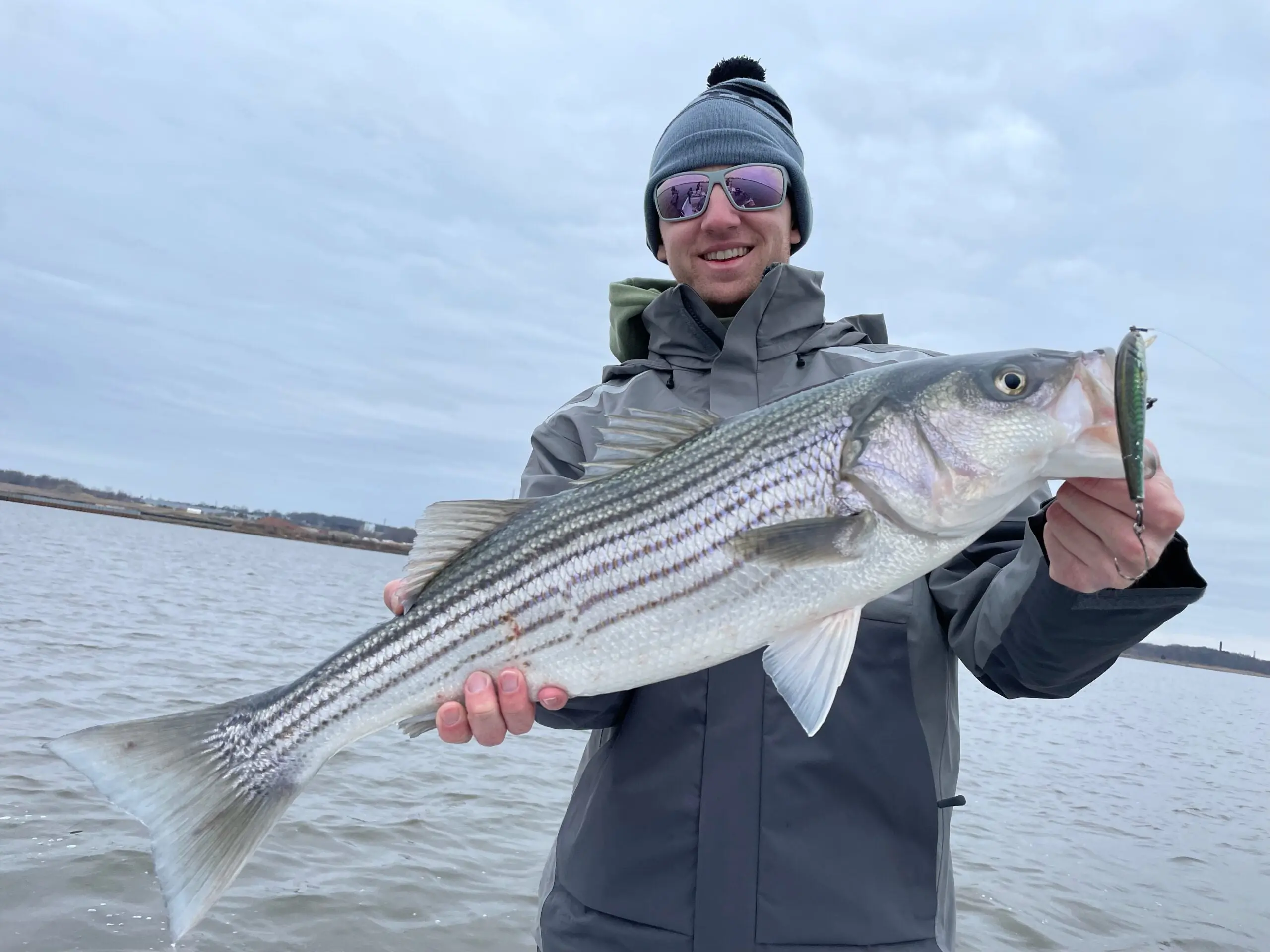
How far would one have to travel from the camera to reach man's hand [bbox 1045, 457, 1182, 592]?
2.46 metres

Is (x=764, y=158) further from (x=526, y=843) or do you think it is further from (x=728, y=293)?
(x=526, y=843)

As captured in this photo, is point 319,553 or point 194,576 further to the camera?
point 319,553

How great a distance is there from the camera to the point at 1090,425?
8.62 feet

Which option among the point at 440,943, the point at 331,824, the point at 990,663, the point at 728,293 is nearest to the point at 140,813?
the point at 990,663

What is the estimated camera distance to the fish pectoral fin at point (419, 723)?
11.0ft

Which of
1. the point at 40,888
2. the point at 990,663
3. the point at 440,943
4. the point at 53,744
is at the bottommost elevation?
the point at 440,943

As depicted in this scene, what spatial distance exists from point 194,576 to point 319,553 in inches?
3198

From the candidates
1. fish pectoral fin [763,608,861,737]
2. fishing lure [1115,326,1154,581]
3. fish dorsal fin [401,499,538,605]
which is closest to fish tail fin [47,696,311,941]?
fish dorsal fin [401,499,538,605]

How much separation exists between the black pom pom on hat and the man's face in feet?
6.49

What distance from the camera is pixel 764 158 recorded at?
4.98 meters

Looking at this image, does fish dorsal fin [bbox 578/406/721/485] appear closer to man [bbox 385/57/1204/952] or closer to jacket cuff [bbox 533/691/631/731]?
man [bbox 385/57/1204/952]

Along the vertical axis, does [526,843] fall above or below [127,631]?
below

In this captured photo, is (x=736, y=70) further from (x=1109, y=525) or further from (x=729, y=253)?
(x=1109, y=525)

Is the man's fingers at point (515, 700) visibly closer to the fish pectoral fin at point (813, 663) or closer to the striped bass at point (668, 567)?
the striped bass at point (668, 567)
